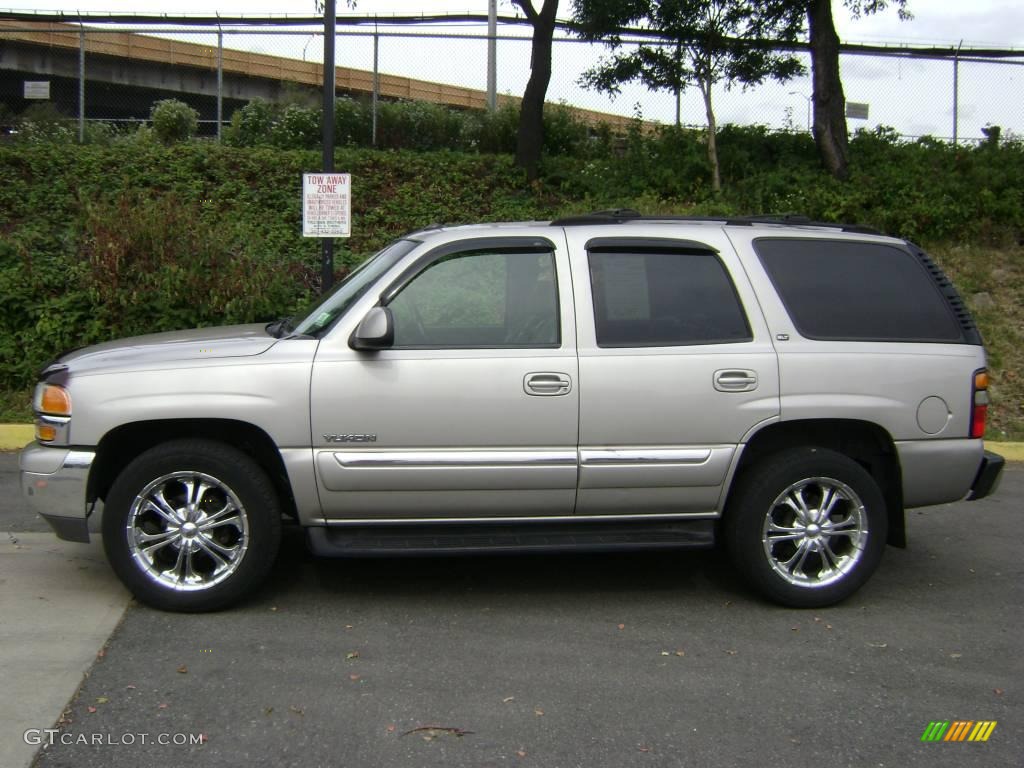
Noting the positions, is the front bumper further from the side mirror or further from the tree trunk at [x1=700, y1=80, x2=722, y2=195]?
the tree trunk at [x1=700, y1=80, x2=722, y2=195]

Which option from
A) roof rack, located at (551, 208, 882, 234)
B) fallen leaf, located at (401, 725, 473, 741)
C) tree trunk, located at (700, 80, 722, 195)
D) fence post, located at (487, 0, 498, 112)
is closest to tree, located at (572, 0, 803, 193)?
tree trunk, located at (700, 80, 722, 195)

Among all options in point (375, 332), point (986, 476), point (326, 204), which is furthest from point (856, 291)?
point (326, 204)

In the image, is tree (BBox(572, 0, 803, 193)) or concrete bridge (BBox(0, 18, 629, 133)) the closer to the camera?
tree (BBox(572, 0, 803, 193))

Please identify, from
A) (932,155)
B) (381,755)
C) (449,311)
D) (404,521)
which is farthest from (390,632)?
(932,155)

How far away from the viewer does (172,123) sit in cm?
1744

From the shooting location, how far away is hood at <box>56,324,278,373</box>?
16.6 feet

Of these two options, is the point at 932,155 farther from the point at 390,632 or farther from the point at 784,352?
the point at 390,632

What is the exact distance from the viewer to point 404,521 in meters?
5.13

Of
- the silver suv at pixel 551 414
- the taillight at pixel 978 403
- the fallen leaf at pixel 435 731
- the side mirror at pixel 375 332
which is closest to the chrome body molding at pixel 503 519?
the silver suv at pixel 551 414

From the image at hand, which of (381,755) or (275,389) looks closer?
(381,755)

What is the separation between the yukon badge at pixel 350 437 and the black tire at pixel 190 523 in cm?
36

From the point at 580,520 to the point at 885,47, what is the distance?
1429 centimetres

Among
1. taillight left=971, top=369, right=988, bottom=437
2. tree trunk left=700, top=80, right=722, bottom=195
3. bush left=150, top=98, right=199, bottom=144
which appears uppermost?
bush left=150, top=98, right=199, bottom=144

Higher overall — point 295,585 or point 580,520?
point 580,520
